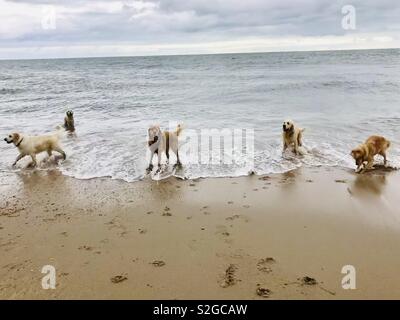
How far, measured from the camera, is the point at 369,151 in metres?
8.28

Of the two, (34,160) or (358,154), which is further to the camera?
(34,160)

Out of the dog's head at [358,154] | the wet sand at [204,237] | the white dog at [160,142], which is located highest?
the white dog at [160,142]

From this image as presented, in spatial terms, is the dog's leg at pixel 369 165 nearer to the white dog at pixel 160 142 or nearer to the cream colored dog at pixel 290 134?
the cream colored dog at pixel 290 134

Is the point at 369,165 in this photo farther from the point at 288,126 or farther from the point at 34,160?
the point at 34,160

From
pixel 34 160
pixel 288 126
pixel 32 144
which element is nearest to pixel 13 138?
pixel 32 144

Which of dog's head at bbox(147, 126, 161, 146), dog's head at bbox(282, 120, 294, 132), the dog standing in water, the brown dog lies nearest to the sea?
the brown dog

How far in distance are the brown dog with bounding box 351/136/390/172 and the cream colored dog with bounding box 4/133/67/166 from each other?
23.0 ft

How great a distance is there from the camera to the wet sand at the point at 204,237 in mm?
4227

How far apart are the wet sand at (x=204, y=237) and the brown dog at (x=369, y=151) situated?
14.8 inches

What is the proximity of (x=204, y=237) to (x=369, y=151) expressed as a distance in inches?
190

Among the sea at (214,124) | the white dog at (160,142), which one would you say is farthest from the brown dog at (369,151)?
the white dog at (160,142)

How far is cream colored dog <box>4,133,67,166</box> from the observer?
9023 mm
